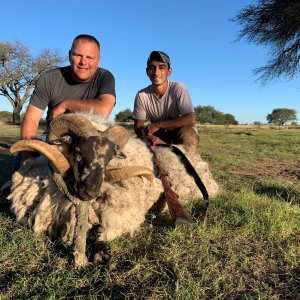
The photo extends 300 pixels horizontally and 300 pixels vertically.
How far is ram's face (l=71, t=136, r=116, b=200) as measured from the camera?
3.46 m

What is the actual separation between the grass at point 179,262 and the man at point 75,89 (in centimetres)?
139

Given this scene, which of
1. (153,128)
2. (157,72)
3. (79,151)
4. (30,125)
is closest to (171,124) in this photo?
(153,128)

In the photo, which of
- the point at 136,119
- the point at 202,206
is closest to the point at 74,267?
the point at 202,206

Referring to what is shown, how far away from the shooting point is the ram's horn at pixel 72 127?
367 centimetres

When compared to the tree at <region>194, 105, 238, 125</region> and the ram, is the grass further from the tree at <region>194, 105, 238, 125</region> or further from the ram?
the tree at <region>194, 105, 238, 125</region>

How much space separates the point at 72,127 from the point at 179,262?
1647mm

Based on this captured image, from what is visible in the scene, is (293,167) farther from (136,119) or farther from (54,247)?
(54,247)

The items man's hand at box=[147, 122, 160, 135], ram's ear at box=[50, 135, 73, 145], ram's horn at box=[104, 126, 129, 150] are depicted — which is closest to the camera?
ram's ear at box=[50, 135, 73, 145]

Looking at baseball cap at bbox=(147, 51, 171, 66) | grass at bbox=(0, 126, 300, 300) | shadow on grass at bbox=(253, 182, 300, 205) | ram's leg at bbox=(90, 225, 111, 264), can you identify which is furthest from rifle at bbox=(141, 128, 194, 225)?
shadow on grass at bbox=(253, 182, 300, 205)

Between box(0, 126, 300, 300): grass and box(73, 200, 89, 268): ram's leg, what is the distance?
0.34ft

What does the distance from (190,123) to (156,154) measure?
0.88 m

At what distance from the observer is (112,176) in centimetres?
416

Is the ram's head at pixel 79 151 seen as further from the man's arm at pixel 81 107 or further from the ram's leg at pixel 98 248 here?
the man's arm at pixel 81 107

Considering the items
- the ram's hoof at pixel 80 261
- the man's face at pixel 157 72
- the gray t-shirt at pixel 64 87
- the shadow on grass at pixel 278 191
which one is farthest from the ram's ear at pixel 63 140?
the shadow on grass at pixel 278 191
